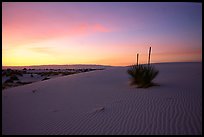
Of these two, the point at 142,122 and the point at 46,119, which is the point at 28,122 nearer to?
the point at 46,119

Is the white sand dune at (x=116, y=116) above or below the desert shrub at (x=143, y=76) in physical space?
below

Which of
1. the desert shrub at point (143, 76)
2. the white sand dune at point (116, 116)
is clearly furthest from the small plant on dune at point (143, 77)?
the white sand dune at point (116, 116)

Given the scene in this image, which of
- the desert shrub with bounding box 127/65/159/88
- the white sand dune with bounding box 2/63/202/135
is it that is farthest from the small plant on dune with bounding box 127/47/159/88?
the white sand dune with bounding box 2/63/202/135

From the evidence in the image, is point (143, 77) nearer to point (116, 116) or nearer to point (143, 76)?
point (143, 76)

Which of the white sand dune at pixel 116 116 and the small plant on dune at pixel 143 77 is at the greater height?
the small plant on dune at pixel 143 77

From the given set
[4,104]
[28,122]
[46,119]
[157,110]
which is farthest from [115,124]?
[4,104]

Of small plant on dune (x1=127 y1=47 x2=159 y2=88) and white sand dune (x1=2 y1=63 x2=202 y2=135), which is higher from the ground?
small plant on dune (x1=127 y1=47 x2=159 y2=88)

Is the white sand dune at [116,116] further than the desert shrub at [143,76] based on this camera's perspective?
No

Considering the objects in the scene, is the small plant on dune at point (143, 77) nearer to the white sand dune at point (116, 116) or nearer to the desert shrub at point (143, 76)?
the desert shrub at point (143, 76)

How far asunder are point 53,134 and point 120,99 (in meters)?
4.16

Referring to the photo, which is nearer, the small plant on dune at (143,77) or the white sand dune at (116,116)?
the white sand dune at (116,116)

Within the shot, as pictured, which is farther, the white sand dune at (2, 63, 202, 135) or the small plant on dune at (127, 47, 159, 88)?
the small plant on dune at (127, 47, 159, 88)

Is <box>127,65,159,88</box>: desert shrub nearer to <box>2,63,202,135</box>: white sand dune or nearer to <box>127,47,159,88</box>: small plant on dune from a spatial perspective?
<box>127,47,159,88</box>: small plant on dune

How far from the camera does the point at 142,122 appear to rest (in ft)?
21.1
